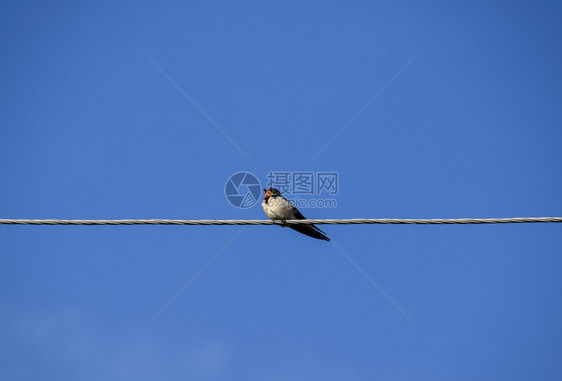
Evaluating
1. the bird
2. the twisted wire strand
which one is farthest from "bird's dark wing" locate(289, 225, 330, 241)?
the twisted wire strand

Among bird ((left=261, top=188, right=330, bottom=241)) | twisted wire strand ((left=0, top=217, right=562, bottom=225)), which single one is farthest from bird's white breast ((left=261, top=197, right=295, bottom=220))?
twisted wire strand ((left=0, top=217, right=562, bottom=225))

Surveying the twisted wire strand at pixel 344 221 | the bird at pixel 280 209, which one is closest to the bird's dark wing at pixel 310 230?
the bird at pixel 280 209

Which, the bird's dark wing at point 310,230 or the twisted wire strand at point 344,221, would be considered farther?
the bird's dark wing at point 310,230

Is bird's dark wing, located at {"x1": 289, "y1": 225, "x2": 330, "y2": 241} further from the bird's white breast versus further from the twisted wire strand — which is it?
the twisted wire strand

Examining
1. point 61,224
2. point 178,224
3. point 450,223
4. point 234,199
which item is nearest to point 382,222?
point 450,223

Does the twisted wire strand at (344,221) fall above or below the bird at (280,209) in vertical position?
below

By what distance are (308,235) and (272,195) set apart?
100 cm

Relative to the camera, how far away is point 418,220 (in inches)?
173

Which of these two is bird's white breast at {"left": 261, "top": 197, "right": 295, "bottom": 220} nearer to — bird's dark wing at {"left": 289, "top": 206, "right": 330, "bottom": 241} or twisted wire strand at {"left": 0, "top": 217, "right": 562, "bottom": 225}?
bird's dark wing at {"left": 289, "top": 206, "right": 330, "bottom": 241}

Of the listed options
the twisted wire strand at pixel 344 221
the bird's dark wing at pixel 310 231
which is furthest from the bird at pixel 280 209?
the twisted wire strand at pixel 344 221

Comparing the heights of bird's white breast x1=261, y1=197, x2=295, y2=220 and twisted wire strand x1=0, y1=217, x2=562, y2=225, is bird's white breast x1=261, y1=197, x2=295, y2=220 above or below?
above

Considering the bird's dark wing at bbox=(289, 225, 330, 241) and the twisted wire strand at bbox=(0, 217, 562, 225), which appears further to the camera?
the bird's dark wing at bbox=(289, 225, 330, 241)

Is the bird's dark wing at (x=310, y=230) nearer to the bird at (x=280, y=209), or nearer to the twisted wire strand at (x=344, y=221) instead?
the bird at (x=280, y=209)

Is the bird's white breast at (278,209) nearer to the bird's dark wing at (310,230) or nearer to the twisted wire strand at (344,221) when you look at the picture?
the bird's dark wing at (310,230)
